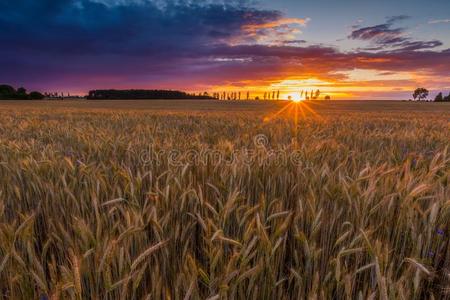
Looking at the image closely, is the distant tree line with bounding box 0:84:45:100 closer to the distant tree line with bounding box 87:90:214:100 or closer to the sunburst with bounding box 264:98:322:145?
the distant tree line with bounding box 87:90:214:100

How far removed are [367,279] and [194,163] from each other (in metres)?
1.49

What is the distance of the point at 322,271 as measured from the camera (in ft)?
4.04

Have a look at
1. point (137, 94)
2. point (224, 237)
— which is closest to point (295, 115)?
point (224, 237)

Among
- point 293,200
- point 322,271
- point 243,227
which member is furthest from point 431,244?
point 243,227

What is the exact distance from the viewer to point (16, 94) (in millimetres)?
69438

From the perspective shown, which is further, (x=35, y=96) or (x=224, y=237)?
(x=35, y=96)

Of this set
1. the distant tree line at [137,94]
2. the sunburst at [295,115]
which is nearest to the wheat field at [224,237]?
the sunburst at [295,115]

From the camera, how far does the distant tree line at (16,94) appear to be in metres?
68.4

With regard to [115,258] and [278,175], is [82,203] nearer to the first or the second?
[115,258]

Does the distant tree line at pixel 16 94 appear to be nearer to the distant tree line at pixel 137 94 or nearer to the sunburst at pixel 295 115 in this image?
the distant tree line at pixel 137 94

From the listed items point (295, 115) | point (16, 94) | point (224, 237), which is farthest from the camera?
point (16, 94)

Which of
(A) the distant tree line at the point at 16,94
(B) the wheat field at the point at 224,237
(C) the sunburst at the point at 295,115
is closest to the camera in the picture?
(B) the wheat field at the point at 224,237

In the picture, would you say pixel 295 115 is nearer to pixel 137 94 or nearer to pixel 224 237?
pixel 224 237

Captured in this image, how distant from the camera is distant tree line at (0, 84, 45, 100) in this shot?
2694 inches
